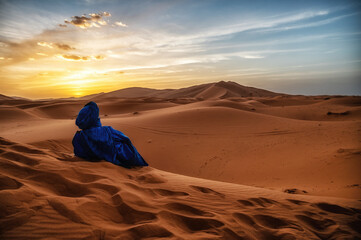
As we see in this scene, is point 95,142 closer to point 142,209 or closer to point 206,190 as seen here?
point 142,209

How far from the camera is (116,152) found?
12.8ft

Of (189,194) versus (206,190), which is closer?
(189,194)

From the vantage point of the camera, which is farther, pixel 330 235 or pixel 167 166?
pixel 167 166

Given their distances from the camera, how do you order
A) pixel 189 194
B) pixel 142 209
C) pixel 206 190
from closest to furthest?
1. pixel 142 209
2. pixel 189 194
3. pixel 206 190

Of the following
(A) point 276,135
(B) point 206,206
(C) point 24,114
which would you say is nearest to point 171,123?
(A) point 276,135

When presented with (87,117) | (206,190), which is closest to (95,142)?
(87,117)

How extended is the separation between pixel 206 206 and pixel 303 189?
2.40 meters

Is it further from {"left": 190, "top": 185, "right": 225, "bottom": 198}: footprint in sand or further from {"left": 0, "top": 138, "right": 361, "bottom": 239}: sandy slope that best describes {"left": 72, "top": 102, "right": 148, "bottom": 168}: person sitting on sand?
{"left": 190, "top": 185, "right": 225, "bottom": 198}: footprint in sand

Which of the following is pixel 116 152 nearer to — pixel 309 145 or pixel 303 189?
pixel 303 189

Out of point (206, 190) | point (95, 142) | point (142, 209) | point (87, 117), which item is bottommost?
point (206, 190)

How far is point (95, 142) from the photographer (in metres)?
3.72

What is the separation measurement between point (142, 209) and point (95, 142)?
2.01 meters

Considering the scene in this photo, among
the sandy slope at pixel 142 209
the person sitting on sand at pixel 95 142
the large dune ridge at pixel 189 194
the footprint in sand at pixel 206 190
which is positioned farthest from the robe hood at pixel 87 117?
the footprint in sand at pixel 206 190

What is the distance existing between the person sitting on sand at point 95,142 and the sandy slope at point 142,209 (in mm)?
507
